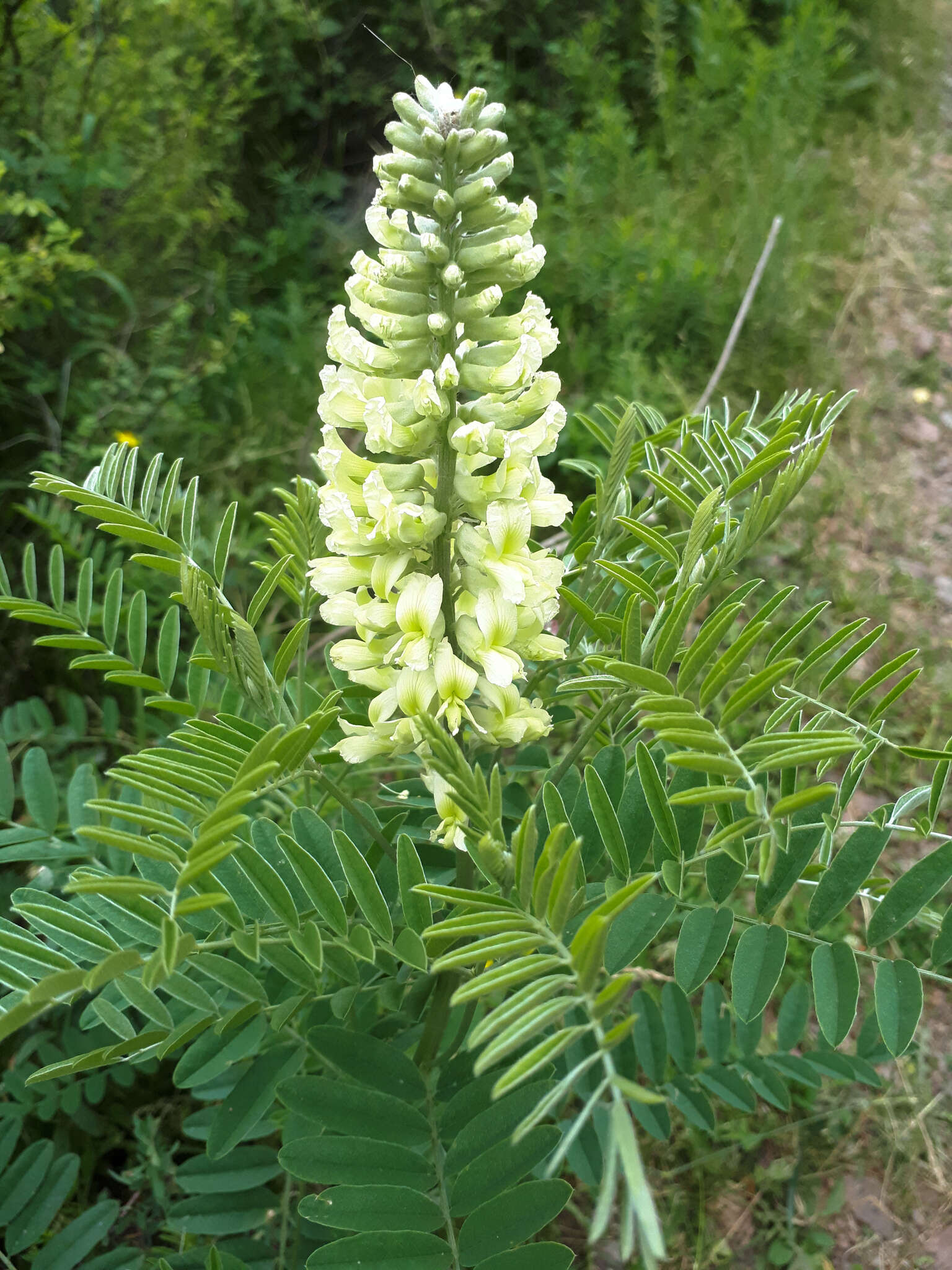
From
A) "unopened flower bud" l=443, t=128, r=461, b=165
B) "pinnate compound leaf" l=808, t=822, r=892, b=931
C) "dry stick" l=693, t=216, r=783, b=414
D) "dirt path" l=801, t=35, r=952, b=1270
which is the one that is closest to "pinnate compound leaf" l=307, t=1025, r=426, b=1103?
"pinnate compound leaf" l=808, t=822, r=892, b=931

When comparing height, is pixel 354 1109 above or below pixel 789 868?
below

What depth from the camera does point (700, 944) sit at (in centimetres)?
109

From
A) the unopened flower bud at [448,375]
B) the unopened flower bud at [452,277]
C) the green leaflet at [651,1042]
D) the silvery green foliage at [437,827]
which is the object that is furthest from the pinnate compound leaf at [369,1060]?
the unopened flower bud at [452,277]

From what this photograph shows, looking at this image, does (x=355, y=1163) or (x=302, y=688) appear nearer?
(x=355, y=1163)

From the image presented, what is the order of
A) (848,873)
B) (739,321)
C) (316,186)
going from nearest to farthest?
(848,873)
(739,321)
(316,186)

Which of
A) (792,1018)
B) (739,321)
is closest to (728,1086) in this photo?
(792,1018)

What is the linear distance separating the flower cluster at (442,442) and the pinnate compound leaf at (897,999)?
1.64 feet

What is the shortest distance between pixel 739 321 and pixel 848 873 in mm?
1777

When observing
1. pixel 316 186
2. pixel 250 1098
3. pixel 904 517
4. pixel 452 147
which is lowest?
pixel 250 1098

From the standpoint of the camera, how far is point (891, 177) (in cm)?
430

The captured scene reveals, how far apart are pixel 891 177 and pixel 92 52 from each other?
3356mm

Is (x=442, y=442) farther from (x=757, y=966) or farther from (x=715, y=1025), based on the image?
(x=715, y=1025)

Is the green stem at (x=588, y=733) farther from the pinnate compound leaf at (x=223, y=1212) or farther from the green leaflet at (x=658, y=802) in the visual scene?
the pinnate compound leaf at (x=223, y=1212)

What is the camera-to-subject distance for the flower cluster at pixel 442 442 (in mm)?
1027
